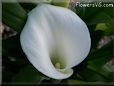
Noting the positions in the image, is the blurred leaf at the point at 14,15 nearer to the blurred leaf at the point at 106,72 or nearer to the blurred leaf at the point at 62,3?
the blurred leaf at the point at 62,3

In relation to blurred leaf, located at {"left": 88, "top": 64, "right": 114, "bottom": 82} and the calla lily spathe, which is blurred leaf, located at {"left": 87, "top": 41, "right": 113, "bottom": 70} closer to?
blurred leaf, located at {"left": 88, "top": 64, "right": 114, "bottom": 82}

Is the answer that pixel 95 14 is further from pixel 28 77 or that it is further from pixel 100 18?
pixel 28 77

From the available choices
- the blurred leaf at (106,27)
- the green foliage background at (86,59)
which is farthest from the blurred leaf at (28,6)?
the blurred leaf at (106,27)

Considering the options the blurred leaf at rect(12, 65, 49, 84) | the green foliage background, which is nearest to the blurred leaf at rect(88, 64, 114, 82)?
the green foliage background

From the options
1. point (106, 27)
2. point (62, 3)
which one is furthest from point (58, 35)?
point (106, 27)

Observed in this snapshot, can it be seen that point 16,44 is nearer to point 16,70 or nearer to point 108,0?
point 16,70

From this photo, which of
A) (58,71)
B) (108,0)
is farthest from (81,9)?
(58,71)
